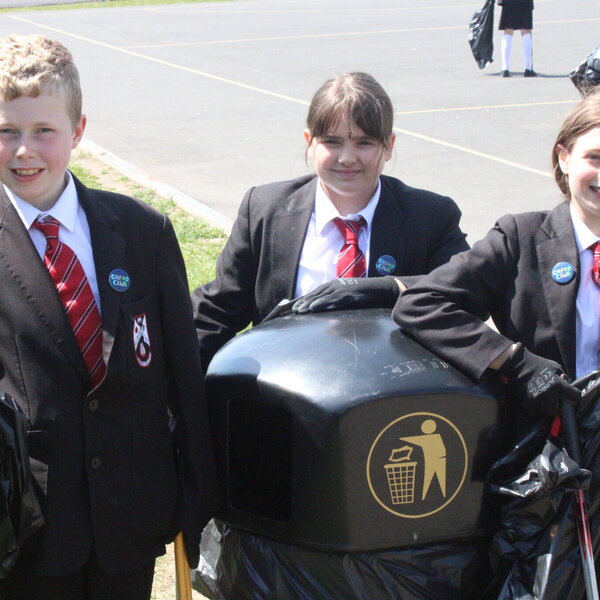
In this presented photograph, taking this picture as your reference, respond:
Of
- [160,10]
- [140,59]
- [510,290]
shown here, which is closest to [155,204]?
[510,290]

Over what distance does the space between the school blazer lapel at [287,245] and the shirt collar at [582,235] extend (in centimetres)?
73

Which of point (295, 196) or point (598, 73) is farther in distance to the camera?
point (598, 73)

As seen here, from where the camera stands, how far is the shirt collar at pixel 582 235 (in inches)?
92.8

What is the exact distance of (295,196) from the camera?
2857 millimetres

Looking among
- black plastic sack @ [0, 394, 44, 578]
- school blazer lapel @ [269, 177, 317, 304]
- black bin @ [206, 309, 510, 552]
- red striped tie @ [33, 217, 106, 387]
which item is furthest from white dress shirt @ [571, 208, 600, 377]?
black plastic sack @ [0, 394, 44, 578]

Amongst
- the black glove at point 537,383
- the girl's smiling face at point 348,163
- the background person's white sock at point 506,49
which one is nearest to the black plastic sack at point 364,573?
the black glove at point 537,383

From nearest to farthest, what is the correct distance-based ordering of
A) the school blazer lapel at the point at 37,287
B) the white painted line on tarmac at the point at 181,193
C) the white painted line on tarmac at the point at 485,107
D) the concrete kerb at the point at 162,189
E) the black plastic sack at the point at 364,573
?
1. the school blazer lapel at the point at 37,287
2. the black plastic sack at the point at 364,573
3. the concrete kerb at the point at 162,189
4. the white painted line on tarmac at the point at 181,193
5. the white painted line on tarmac at the point at 485,107

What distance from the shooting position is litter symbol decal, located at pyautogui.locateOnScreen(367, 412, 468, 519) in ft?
6.91

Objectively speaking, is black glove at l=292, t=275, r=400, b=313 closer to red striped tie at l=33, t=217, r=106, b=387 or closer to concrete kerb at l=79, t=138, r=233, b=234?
red striped tie at l=33, t=217, r=106, b=387

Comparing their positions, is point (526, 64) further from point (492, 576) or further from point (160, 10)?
point (160, 10)

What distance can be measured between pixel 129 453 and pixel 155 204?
17.2 feet

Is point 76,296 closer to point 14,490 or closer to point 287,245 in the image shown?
point 14,490

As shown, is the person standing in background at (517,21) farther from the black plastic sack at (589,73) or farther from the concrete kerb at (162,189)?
the black plastic sack at (589,73)

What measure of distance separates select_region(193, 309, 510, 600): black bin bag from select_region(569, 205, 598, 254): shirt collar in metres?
0.42
